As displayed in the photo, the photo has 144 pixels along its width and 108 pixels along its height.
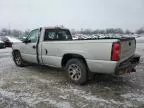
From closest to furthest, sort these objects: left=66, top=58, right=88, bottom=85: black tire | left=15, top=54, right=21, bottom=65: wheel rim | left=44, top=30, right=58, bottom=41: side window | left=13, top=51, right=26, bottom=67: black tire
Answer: left=66, top=58, right=88, bottom=85: black tire → left=44, top=30, right=58, bottom=41: side window → left=13, top=51, right=26, bottom=67: black tire → left=15, top=54, right=21, bottom=65: wheel rim

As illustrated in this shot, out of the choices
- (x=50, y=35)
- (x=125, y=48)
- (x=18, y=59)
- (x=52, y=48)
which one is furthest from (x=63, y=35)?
(x=125, y=48)

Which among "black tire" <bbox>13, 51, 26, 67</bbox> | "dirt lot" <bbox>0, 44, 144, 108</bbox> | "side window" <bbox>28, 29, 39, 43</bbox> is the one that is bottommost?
"dirt lot" <bbox>0, 44, 144, 108</bbox>

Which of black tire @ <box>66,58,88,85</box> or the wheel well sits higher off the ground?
the wheel well

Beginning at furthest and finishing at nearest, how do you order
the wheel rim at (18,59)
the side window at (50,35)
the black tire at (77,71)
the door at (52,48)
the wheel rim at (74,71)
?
the wheel rim at (18,59)
the side window at (50,35)
the door at (52,48)
the wheel rim at (74,71)
the black tire at (77,71)

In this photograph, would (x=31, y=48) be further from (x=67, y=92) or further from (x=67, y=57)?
(x=67, y=92)

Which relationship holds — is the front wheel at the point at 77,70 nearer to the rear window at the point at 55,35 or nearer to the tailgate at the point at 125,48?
the tailgate at the point at 125,48

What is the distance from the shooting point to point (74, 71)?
538 cm

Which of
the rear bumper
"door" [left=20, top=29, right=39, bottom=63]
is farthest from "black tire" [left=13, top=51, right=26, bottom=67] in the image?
the rear bumper

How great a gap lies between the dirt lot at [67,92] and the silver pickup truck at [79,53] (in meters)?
0.51

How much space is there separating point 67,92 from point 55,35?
9.00 feet

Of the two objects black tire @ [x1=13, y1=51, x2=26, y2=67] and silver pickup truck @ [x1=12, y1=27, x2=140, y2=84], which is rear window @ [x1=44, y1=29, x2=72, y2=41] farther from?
black tire @ [x1=13, y1=51, x2=26, y2=67]

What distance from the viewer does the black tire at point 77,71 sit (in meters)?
5.09

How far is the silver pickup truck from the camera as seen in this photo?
442 cm

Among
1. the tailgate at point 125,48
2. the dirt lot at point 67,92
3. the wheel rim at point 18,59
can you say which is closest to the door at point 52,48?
the dirt lot at point 67,92
